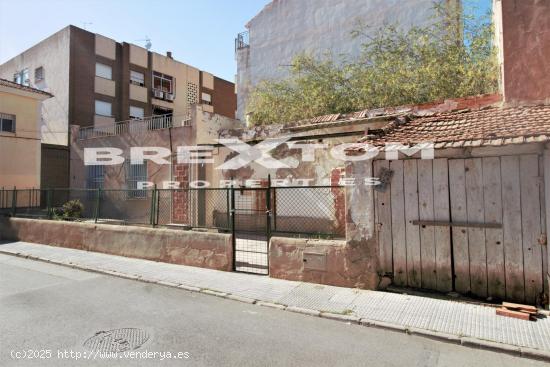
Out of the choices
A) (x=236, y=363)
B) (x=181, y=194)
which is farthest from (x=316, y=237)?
(x=181, y=194)

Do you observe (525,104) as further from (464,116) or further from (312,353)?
(312,353)

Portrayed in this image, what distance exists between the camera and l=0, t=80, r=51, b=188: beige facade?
1680 centimetres

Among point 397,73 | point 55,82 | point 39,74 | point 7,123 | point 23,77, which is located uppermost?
point 23,77

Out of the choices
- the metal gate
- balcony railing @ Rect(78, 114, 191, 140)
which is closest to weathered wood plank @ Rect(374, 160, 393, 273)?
the metal gate

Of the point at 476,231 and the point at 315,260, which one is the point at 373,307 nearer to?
the point at 315,260

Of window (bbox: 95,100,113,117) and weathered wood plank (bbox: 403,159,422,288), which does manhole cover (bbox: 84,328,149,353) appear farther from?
window (bbox: 95,100,113,117)

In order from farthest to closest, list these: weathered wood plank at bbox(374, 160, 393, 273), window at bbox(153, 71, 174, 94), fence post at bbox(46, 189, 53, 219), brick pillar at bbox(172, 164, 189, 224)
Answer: window at bbox(153, 71, 174, 94)
brick pillar at bbox(172, 164, 189, 224)
fence post at bbox(46, 189, 53, 219)
weathered wood plank at bbox(374, 160, 393, 273)

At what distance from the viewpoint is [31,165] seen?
1762cm

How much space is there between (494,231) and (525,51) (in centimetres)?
364

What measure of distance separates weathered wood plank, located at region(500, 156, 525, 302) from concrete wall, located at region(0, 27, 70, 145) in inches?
865

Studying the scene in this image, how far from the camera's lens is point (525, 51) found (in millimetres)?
6461

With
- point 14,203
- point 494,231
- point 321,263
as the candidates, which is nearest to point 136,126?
point 14,203

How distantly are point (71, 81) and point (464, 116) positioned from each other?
21924 millimetres

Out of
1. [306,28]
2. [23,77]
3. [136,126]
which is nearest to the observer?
[136,126]
